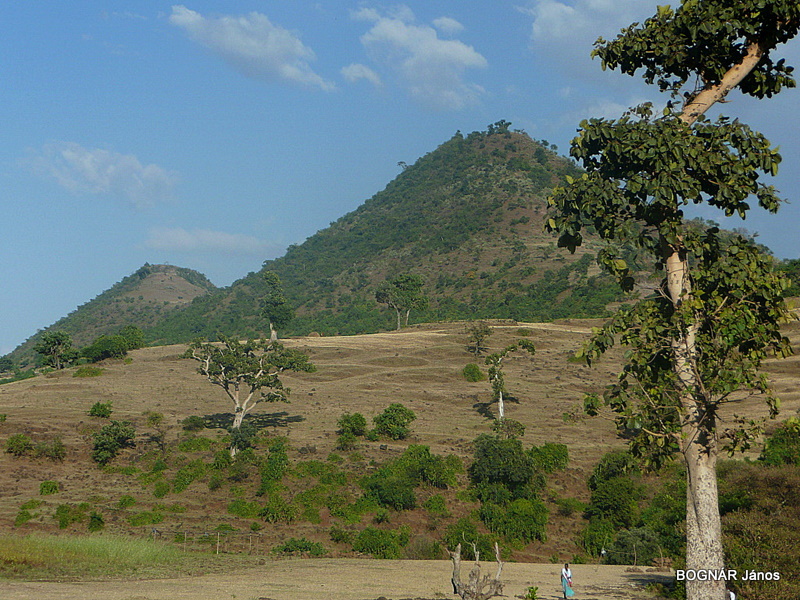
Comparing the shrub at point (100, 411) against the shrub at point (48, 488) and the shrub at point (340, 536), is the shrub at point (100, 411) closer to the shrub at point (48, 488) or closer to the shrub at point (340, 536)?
the shrub at point (48, 488)

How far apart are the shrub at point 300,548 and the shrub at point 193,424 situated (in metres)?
22.5

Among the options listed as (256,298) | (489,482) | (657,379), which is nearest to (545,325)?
(489,482)

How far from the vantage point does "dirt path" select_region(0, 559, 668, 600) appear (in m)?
21.8

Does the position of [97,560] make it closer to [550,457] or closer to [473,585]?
[473,585]

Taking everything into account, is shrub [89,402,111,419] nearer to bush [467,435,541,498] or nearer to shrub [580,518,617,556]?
bush [467,435,541,498]

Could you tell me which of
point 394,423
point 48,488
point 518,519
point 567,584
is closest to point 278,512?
point 48,488

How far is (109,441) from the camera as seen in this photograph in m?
52.2

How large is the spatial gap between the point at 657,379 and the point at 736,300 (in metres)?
1.97

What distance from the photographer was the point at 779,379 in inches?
2950

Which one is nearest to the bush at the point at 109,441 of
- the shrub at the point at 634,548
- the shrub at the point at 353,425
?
the shrub at the point at 353,425

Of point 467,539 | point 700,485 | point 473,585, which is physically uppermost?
point 700,485

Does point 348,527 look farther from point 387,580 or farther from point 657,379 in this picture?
point 657,379

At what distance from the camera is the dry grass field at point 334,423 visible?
29.8m

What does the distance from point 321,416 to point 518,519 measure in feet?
85.0
